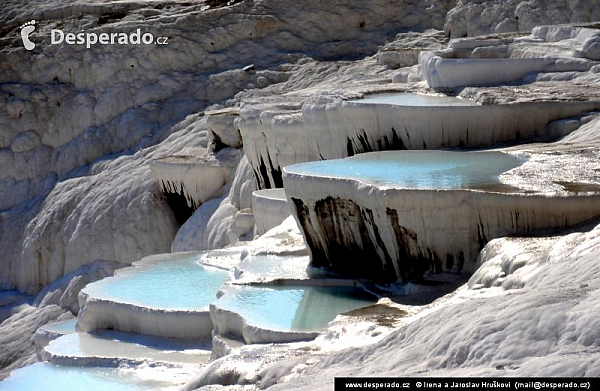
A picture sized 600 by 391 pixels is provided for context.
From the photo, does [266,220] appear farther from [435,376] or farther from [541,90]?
[435,376]

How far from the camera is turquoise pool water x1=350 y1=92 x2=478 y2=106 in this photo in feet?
45.6

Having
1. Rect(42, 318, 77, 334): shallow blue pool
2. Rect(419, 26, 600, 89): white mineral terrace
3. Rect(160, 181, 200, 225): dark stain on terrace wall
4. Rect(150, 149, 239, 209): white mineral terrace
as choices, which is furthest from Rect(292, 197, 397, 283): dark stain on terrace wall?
Rect(160, 181, 200, 225): dark stain on terrace wall

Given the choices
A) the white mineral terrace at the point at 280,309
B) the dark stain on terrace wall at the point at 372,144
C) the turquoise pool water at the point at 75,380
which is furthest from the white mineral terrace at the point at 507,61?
the turquoise pool water at the point at 75,380

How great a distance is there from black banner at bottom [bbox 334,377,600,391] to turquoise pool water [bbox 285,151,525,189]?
4.51 meters

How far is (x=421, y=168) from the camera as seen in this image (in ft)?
38.3

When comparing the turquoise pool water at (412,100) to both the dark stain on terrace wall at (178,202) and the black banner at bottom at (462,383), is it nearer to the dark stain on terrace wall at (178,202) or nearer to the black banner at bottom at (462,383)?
the dark stain on terrace wall at (178,202)

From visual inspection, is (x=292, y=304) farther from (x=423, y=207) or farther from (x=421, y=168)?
(x=421, y=168)

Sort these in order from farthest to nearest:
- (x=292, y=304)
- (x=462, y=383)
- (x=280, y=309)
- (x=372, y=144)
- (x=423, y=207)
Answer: (x=372, y=144)
(x=292, y=304)
(x=280, y=309)
(x=423, y=207)
(x=462, y=383)

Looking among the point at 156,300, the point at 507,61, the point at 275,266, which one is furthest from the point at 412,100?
the point at 156,300

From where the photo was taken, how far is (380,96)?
15555mm

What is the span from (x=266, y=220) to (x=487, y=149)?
356 cm

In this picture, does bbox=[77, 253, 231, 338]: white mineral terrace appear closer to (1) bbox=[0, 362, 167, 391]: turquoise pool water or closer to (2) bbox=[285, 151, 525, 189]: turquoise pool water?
(1) bbox=[0, 362, 167, 391]: turquoise pool water

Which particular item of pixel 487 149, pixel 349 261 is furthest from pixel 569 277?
pixel 487 149

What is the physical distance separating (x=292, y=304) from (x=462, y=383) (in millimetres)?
4961
